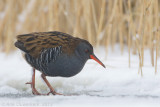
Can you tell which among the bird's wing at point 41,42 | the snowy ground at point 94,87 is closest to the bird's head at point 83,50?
the bird's wing at point 41,42

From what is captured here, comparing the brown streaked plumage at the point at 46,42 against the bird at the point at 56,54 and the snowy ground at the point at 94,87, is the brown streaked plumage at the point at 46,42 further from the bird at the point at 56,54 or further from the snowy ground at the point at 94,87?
the snowy ground at the point at 94,87

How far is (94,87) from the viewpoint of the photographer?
4.14 meters

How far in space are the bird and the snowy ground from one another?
283mm

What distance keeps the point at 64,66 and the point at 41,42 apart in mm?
401

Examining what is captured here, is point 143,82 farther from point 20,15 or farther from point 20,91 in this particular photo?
point 20,15

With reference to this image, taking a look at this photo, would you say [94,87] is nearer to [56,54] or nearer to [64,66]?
[64,66]

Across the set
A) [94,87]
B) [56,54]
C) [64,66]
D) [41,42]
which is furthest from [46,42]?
[94,87]

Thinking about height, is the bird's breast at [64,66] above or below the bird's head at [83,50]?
below

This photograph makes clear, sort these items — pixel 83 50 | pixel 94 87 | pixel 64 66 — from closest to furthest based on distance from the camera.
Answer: pixel 64 66
pixel 83 50
pixel 94 87

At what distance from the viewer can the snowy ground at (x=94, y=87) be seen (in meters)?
3.27

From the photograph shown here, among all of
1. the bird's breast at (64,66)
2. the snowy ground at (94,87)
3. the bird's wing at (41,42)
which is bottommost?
the snowy ground at (94,87)

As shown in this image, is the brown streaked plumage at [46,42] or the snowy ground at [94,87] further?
the brown streaked plumage at [46,42]

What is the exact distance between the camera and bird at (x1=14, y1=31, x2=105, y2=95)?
12.3 feet

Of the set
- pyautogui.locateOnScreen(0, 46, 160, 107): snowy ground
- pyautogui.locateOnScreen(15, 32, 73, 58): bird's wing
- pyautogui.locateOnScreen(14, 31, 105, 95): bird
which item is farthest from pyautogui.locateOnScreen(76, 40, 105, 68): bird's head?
pyautogui.locateOnScreen(0, 46, 160, 107): snowy ground
